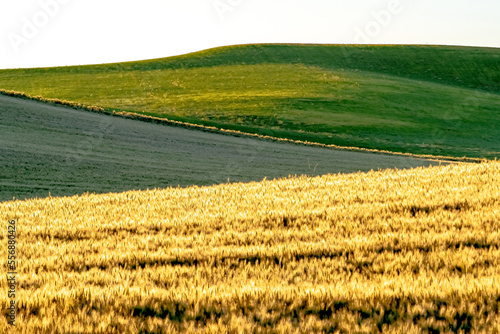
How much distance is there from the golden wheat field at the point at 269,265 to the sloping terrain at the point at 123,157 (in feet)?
30.5

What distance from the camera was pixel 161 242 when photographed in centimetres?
673

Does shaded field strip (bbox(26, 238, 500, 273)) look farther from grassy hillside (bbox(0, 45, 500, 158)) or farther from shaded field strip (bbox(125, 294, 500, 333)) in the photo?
grassy hillside (bbox(0, 45, 500, 158))

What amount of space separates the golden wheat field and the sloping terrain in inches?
367

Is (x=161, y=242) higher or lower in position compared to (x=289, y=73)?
lower

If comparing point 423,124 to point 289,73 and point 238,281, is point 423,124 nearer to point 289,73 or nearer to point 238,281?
point 289,73

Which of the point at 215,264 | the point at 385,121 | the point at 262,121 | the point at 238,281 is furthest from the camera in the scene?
the point at 385,121

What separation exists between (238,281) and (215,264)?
79 centimetres

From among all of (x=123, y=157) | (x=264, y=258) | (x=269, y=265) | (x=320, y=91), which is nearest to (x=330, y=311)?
(x=269, y=265)

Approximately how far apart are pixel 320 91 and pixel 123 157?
4061cm

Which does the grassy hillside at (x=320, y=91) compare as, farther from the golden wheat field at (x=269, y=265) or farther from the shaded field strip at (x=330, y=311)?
the shaded field strip at (x=330, y=311)

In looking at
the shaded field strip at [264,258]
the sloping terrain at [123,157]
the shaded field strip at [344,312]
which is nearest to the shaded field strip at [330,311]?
the shaded field strip at [344,312]

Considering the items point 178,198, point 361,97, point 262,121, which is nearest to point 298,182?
point 178,198

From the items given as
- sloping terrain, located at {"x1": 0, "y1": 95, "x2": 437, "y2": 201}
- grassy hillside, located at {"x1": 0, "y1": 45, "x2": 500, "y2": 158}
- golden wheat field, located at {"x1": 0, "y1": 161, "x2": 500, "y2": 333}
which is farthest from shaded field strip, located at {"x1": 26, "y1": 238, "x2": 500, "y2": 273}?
grassy hillside, located at {"x1": 0, "y1": 45, "x2": 500, "y2": 158}

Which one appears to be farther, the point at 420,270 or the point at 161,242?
the point at 161,242
